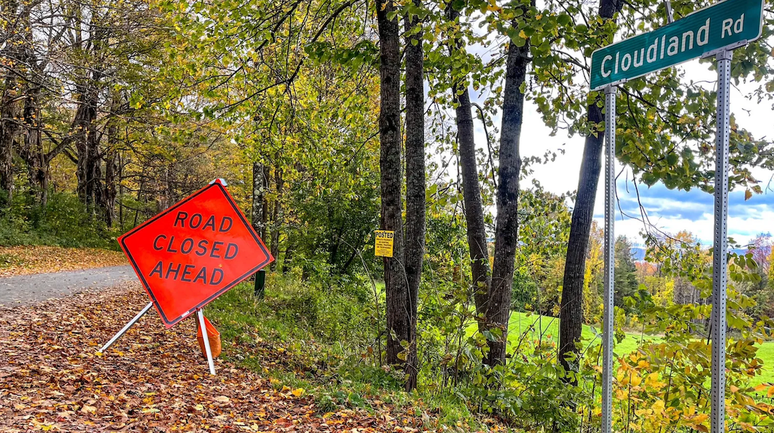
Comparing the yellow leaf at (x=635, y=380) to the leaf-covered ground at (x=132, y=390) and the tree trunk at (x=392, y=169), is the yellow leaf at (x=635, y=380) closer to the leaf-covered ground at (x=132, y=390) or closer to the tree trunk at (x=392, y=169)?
the leaf-covered ground at (x=132, y=390)

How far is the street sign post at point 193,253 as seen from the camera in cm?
507

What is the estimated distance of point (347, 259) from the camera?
12.8 m

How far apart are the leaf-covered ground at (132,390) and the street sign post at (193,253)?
40cm

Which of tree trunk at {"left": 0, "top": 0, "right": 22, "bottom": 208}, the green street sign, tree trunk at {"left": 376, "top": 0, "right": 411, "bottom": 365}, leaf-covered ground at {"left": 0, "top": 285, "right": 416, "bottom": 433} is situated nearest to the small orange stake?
leaf-covered ground at {"left": 0, "top": 285, "right": 416, "bottom": 433}

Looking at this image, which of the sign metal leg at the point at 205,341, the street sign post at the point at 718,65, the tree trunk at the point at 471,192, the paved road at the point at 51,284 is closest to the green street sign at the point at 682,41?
the street sign post at the point at 718,65

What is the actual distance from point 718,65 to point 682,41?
216 millimetres

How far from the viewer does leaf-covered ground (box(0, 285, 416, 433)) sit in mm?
3715

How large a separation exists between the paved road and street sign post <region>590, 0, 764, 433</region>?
866 centimetres

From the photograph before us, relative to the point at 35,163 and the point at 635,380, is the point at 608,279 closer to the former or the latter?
the point at 635,380

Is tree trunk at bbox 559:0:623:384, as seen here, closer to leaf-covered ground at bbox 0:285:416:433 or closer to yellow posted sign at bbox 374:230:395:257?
yellow posted sign at bbox 374:230:395:257

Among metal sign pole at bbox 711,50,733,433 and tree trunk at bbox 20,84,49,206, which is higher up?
tree trunk at bbox 20,84,49,206

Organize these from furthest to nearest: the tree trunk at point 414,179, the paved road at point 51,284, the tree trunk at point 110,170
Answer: the tree trunk at point 110,170, the paved road at point 51,284, the tree trunk at point 414,179

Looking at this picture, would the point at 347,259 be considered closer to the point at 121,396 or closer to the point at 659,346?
the point at 121,396

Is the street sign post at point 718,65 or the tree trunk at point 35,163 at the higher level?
the tree trunk at point 35,163
